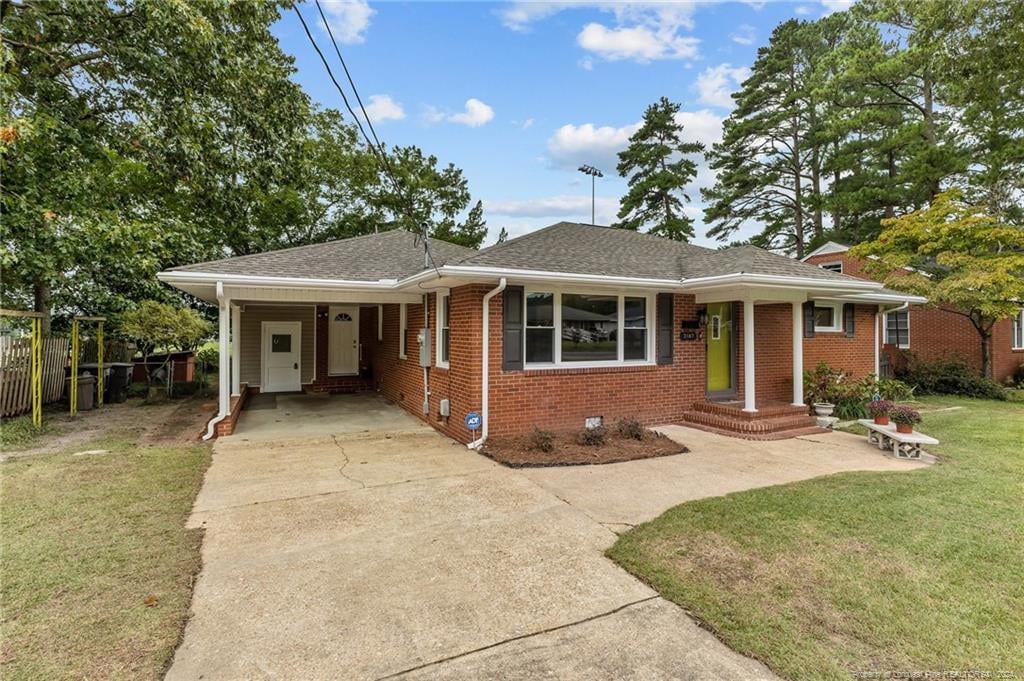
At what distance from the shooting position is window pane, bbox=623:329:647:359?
326 inches

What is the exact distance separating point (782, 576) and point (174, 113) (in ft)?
40.7

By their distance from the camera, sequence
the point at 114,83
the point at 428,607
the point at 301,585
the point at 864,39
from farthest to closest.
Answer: the point at 864,39 < the point at 114,83 < the point at 301,585 < the point at 428,607

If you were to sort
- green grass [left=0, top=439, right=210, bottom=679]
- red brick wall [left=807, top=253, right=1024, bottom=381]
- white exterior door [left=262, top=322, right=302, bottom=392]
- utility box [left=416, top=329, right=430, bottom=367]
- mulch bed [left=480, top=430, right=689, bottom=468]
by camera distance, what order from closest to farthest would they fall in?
green grass [left=0, top=439, right=210, bottom=679]
mulch bed [left=480, top=430, right=689, bottom=468]
utility box [left=416, top=329, right=430, bottom=367]
white exterior door [left=262, top=322, right=302, bottom=392]
red brick wall [left=807, top=253, right=1024, bottom=381]

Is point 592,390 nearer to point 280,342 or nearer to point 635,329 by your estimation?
point 635,329

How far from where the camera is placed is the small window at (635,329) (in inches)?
325

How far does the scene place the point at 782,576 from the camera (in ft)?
10.6

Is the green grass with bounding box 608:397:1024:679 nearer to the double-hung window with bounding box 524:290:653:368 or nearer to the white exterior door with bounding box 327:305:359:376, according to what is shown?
the double-hung window with bounding box 524:290:653:368

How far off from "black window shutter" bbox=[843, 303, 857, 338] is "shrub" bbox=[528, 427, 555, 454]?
844cm

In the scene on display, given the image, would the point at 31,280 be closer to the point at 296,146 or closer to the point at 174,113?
the point at 174,113

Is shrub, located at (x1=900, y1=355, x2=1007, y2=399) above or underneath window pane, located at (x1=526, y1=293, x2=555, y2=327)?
underneath

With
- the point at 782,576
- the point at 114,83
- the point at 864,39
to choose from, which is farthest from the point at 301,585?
the point at 864,39

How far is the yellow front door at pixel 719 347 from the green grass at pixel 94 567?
8.43 m

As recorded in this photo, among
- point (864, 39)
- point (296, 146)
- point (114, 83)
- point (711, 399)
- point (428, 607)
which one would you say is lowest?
point (428, 607)

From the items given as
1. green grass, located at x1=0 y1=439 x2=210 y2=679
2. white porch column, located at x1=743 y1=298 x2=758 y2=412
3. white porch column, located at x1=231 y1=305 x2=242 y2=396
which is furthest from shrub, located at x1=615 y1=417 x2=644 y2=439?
white porch column, located at x1=231 y1=305 x2=242 y2=396
